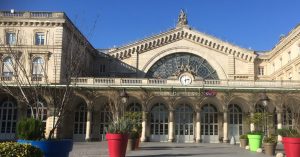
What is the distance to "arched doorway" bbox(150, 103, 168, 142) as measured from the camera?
42.3 metres

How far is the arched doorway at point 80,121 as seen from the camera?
1662 inches

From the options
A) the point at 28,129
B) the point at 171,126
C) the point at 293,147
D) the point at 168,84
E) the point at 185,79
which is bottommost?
the point at 293,147

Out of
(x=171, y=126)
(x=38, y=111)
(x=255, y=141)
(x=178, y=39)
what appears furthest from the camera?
(x=178, y=39)

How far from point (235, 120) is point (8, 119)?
78.9 ft

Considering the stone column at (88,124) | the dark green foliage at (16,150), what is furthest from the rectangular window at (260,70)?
the dark green foliage at (16,150)

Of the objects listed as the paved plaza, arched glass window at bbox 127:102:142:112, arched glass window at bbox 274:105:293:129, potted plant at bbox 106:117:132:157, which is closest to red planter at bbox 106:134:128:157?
potted plant at bbox 106:117:132:157

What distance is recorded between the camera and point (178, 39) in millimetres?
48938

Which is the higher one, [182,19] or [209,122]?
[182,19]

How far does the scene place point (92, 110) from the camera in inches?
1650

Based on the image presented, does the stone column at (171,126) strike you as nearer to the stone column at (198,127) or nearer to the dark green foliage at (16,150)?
the stone column at (198,127)

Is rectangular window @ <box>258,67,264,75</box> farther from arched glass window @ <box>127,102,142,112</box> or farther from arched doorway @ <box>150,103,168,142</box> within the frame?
arched glass window @ <box>127,102,142,112</box>

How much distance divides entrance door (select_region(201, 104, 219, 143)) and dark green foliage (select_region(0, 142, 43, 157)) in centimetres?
3362

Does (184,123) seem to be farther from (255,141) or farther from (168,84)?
(255,141)

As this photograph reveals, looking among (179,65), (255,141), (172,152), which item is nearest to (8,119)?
(179,65)
